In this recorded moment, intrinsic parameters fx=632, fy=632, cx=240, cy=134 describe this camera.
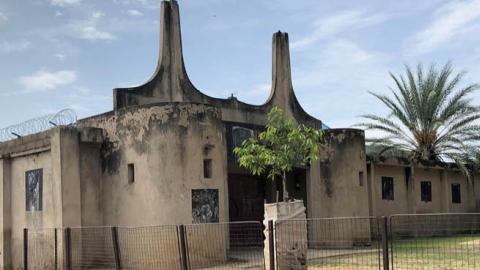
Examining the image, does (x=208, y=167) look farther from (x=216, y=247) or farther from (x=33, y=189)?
(x=33, y=189)

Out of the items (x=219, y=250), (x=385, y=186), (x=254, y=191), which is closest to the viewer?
(x=219, y=250)

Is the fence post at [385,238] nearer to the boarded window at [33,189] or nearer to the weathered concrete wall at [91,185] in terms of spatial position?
the weathered concrete wall at [91,185]

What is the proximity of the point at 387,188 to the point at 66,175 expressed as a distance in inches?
593

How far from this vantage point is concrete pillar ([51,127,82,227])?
1786cm

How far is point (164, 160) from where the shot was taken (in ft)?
56.3

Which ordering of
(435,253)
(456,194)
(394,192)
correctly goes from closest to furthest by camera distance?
(435,253) < (394,192) < (456,194)

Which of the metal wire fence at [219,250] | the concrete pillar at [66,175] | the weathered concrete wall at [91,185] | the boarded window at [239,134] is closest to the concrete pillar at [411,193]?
the metal wire fence at [219,250]

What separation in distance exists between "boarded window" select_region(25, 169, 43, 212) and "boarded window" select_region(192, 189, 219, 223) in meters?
5.13

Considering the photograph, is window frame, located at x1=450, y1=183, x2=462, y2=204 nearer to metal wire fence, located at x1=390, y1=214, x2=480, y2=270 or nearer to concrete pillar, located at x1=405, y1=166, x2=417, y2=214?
concrete pillar, located at x1=405, y1=166, x2=417, y2=214

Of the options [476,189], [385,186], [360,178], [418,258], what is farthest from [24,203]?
[476,189]

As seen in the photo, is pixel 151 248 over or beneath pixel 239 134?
beneath

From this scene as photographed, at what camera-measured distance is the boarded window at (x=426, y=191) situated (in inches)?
1165

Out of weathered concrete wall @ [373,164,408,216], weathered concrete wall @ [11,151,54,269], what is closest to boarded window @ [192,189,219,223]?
weathered concrete wall @ [11,151,54,269]

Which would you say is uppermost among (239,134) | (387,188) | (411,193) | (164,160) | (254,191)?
(239,134)
